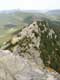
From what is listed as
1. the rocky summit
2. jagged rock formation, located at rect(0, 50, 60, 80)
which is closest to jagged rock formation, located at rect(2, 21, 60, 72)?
the rocky summit

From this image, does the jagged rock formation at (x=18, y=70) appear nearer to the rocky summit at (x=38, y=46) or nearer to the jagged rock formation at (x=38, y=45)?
the rocky summit at (x=38, y=46)

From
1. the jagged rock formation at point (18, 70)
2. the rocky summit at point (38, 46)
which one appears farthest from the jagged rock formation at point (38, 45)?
the jagged rock formation at point (18, 70)

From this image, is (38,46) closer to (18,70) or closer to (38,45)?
(38,45)

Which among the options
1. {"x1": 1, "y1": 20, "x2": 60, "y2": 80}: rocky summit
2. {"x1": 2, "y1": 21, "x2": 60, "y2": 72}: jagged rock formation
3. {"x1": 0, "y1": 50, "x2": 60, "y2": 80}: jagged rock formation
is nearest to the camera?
{"x1": 0, "y1": 50, "x2": 60, "y2": 80}: jagged rock formation

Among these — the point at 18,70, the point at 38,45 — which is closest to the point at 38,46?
the point at 38,45

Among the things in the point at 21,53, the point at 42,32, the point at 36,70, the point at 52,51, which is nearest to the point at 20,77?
the point at 36,70

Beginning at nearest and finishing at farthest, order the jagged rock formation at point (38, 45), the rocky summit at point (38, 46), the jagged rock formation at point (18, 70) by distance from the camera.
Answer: the jagged rock formation at point (18, 70) → the rocky summit at point (38, 46) → the jagged rock formation at point (38, 45)

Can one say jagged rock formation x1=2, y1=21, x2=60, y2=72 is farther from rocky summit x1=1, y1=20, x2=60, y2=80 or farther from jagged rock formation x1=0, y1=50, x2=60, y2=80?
jagged rock formation x1=0, y1=50, x2=60, y2=80
